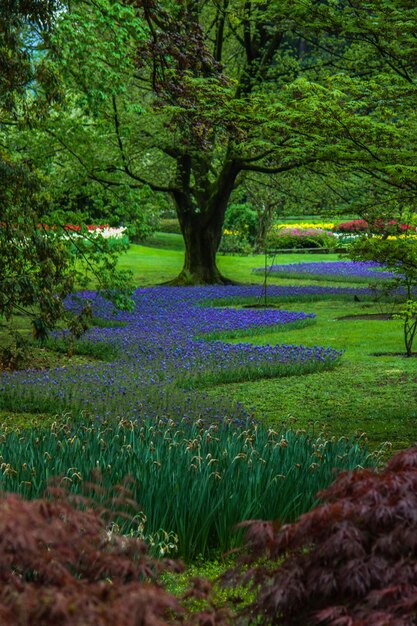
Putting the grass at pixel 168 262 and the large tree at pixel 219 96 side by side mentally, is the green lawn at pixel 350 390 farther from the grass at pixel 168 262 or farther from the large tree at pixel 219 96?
the grass at pixel 168 262

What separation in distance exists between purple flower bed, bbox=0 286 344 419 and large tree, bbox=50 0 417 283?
2.74 m

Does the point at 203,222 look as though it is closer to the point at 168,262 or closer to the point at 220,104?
the point at 168,262

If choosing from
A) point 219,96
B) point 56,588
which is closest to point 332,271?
point 219,96

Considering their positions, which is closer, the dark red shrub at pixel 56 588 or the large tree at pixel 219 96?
the dark red shrub at pixel 56 588

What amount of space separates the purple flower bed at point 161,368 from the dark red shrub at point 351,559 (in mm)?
5258

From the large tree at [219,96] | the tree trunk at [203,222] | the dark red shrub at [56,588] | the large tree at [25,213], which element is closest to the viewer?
the dark red shrub at [56,588]

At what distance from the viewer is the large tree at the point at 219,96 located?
24.5 feet

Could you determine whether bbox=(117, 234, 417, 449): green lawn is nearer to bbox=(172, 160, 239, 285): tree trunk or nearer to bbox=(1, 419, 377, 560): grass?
bbox=(1, 419, 377, 560): grass

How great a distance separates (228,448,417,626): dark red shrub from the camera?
2463 millimetres

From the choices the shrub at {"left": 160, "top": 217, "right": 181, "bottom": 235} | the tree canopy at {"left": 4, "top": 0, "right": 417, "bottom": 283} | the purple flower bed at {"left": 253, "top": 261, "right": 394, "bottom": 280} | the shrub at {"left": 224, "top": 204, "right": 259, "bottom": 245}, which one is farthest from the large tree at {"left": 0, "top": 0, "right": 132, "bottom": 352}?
the shrub at {"left": 160, "top": 217, "right": 181, "bottom": 235}

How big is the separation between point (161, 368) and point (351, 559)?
8752 mm

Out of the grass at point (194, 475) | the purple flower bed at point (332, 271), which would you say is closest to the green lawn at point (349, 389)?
the grass at point (194, 475)

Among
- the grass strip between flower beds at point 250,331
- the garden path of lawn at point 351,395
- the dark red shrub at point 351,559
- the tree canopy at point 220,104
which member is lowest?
the garden path of lawn at point 351,395

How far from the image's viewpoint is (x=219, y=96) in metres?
8.03
